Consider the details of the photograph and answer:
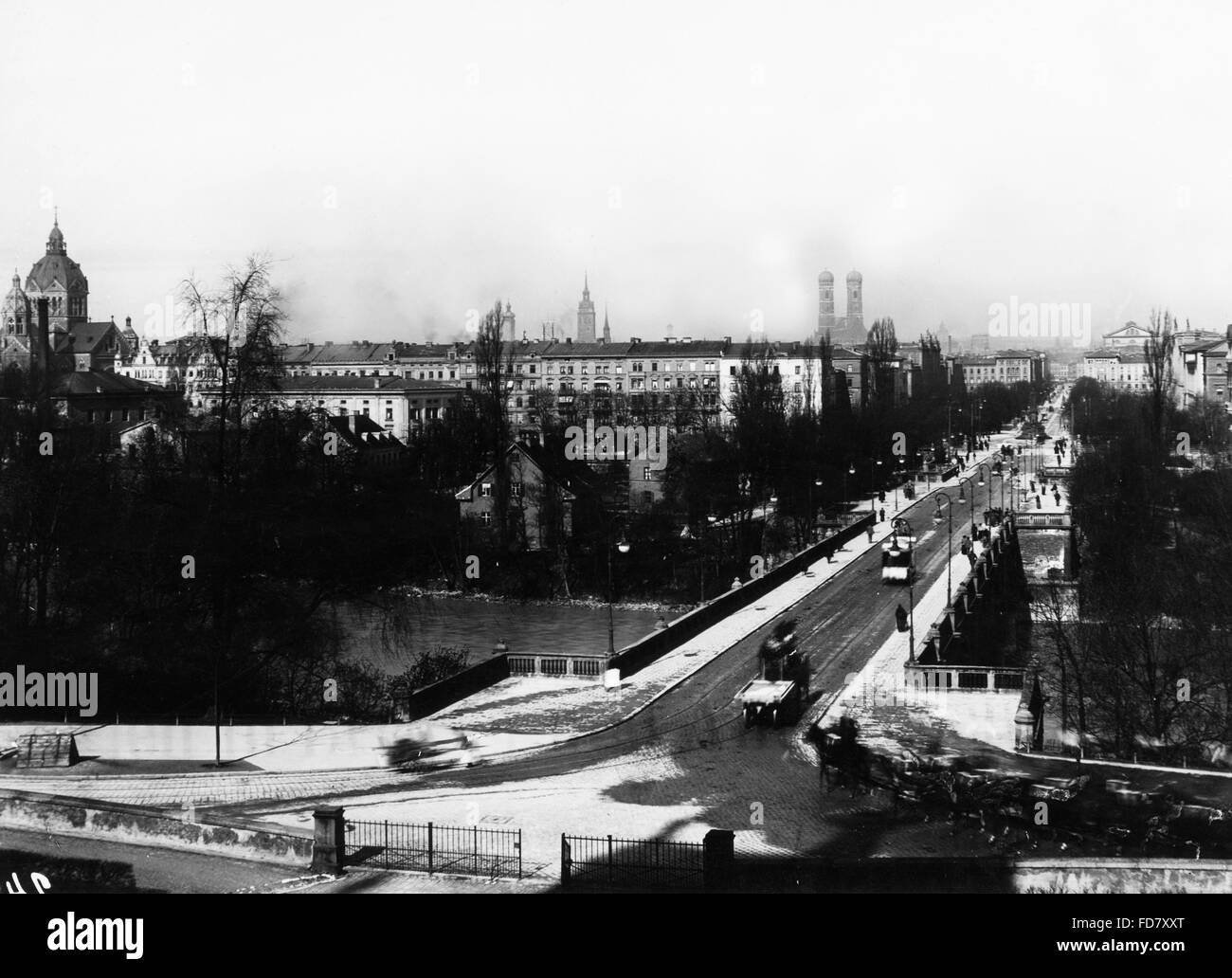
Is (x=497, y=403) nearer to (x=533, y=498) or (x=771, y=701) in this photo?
(x=533, y=498)

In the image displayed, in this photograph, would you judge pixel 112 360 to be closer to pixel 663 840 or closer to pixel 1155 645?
pixel 1155 645

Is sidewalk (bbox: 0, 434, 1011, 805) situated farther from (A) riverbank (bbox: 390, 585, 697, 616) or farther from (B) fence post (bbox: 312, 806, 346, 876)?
(A) riverbank (bbox: 390, 585, 697, 616)

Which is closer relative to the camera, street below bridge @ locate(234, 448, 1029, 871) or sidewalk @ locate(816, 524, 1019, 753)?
street below bridge @ locate(234, 448, 1029, 871)

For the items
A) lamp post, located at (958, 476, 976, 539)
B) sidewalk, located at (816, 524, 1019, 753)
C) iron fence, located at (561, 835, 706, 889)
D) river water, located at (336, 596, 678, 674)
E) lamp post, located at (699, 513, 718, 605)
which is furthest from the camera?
lamp post, located at (958, 476, 976, 539)

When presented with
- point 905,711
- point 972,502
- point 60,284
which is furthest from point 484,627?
point 60,284

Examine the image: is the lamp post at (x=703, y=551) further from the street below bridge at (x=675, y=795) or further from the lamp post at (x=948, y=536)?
the street below bridge at (x=675, y=795)

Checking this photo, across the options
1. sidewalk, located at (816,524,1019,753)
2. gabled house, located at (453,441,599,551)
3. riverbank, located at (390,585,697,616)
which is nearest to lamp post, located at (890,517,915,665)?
Result: sidewalk, located at (816,524,1019,753)

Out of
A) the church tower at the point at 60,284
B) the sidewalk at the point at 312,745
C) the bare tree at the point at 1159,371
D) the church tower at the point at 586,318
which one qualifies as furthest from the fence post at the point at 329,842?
the church tower at the point at 586,318
